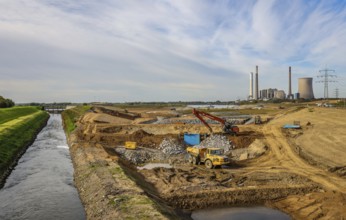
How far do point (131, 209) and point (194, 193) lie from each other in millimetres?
5436

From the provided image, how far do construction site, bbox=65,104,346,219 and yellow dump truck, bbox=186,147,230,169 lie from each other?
0.24ft

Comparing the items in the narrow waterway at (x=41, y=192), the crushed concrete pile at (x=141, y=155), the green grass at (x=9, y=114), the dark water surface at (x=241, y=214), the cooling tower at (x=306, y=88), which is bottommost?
the dark water surface at (x=241, y=214)

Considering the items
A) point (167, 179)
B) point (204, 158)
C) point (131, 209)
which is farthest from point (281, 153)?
point (131, 209)

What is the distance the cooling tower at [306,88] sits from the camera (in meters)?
155

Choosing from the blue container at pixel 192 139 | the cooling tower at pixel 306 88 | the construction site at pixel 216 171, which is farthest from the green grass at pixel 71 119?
the cooling tower at pixel 306 88

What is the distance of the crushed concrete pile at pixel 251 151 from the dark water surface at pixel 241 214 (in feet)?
47.2

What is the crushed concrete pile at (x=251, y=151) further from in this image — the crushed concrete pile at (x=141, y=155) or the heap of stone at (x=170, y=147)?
the crushed concrete pile at (x=141, y=155)

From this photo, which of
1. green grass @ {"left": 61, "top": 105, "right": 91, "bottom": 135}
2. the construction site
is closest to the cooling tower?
green grass @ {"left": 61, "top": 105, "right": 91, "bottom": 135}

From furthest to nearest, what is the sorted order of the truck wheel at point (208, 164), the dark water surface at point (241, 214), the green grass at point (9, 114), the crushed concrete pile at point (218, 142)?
the green grass at point (9, 114)
the crushed concrete pile at point (218, 142)
the truck wheel at point (208, 164)
the dark water surface at point (241, 214)

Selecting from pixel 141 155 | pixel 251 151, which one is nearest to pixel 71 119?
pixel 141 155

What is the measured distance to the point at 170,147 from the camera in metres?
36.6

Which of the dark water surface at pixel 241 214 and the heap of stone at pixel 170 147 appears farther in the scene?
the heap of stone at pixel 170 147

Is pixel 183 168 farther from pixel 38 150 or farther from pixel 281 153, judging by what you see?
pixel 38 150

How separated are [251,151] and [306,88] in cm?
13342
